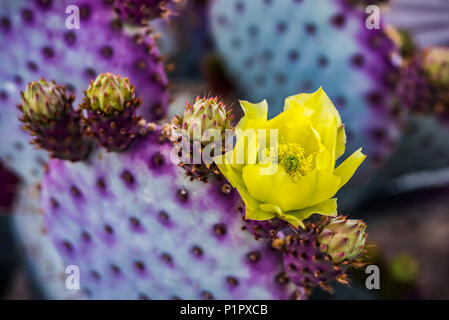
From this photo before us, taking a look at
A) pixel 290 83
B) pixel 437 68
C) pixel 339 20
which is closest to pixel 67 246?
pixel 290 83

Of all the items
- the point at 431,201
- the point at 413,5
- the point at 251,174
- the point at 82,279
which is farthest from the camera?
the point at 413,5

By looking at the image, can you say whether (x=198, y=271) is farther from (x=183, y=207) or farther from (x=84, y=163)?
(x=84, y=163)

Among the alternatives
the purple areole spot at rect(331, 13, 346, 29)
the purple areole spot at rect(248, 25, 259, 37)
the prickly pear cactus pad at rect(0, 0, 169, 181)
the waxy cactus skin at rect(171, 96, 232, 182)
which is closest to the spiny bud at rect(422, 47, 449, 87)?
the purple areole spot at rect(331, 13, 346, 29)

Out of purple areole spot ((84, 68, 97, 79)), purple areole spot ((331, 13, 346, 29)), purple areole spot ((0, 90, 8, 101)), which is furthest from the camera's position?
purple areole spot ((331, 13, 346, 29))

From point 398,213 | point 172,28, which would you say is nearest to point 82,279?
point 172,28

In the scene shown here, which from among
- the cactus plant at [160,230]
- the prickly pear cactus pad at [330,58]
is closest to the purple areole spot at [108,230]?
the cactus plant at [160,230]

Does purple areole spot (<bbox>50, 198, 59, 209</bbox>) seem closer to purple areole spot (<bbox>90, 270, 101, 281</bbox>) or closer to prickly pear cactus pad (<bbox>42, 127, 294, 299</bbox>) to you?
prickly pear cactus pad (<bbox>42, 127, 294, 299</bbox>)

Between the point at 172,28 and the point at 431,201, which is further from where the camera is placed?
the point at 431,201
